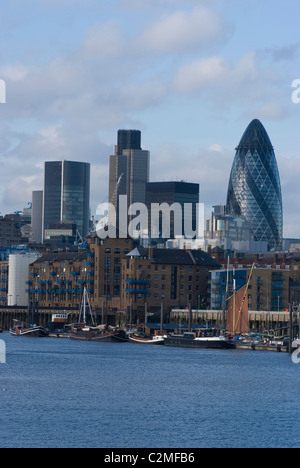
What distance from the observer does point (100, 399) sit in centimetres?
10169

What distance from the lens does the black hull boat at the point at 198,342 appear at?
17975 cm

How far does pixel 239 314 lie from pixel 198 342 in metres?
8.82

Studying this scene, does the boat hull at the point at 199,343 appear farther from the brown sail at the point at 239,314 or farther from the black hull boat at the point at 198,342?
the brown sail at the point at 239,314

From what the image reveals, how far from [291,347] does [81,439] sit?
89.1 meters

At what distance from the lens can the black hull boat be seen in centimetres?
17975

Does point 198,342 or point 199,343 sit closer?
point 199,343

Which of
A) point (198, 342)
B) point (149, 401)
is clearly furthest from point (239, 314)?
point (149, 401)

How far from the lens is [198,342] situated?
Result: 605 feet

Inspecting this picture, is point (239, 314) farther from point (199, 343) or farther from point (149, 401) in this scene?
point (149, 401)

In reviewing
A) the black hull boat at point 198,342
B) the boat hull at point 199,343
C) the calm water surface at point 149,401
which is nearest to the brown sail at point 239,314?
the black hull boat at point 198,342

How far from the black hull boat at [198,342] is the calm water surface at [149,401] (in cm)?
2202
